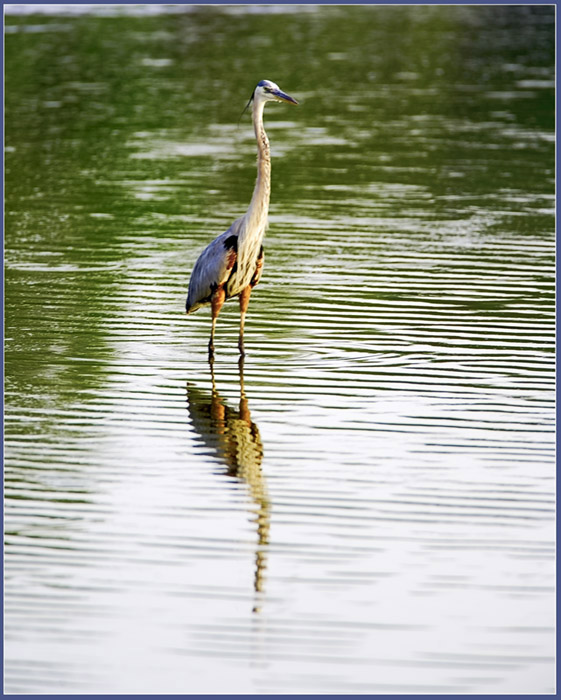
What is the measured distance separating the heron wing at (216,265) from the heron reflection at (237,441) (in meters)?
0.88

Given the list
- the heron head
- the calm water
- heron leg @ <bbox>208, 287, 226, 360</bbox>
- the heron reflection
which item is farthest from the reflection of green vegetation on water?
the heron head

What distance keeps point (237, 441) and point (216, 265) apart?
2556mm

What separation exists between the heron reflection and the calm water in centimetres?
3

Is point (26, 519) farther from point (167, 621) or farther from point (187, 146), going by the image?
point (187, 146)

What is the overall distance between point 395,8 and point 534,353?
36.7 metres

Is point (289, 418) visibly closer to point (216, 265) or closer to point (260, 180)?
point (216, 265)

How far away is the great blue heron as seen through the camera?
11.5m

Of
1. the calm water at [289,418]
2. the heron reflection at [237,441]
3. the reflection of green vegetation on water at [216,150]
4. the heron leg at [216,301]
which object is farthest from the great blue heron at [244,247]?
the reflection of green vegetation on water at [216,150]

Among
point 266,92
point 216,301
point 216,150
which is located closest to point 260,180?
point 266,92

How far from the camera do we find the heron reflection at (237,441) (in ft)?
26.2

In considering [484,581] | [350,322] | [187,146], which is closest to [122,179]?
[187,146]

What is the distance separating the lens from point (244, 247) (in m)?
11.5

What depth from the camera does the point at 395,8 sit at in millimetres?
46031

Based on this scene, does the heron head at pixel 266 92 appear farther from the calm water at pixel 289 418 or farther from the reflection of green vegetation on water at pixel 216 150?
the reflection of green vegetation on water at pixel 216 150
